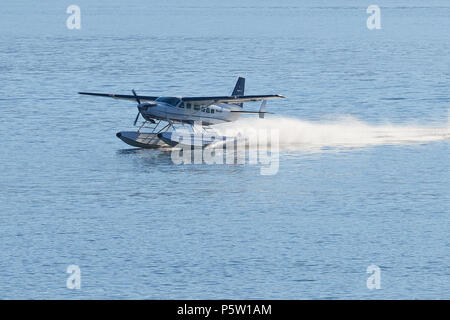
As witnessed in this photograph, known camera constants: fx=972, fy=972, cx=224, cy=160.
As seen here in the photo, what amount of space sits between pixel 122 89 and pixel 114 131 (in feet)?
82.3

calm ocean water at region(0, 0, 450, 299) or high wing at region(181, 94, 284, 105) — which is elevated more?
high wing at region(181, 94, 284, 105)

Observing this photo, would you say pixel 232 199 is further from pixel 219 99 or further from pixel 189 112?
pixel 219 99

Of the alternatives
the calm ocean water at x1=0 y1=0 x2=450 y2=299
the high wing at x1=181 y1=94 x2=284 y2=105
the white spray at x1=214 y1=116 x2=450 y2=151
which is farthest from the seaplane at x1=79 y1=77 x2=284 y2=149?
the white spray at x1=214 y1=116 x2=450 y2=151

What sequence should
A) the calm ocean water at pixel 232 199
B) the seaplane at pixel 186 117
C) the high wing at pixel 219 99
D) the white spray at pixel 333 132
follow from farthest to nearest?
1. the white spray at pixel 333 132
2. the high wing at pixel 219 99
3. the seaplane at pixel 186 117
4. the calm ocean water at pixel 232 199

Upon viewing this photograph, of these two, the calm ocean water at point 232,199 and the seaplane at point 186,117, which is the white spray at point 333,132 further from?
the seaplane at point 186,117

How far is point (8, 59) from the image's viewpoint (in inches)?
4031

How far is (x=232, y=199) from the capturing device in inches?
1470

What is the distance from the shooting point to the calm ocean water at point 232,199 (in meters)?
28.0

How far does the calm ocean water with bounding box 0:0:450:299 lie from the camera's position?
27969 millimetres

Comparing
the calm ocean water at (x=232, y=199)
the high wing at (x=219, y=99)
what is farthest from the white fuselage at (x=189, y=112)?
the calm ocean water at (x=232, y=199)

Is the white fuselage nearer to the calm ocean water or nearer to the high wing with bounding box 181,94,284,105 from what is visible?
the high wing with bounding box 181,94,284,105

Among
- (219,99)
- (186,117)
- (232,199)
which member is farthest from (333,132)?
(232,199)

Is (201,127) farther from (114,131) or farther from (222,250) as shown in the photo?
(222,250)
